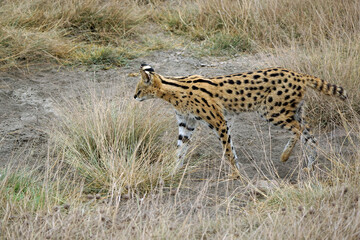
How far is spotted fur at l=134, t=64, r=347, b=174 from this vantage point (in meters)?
5.54

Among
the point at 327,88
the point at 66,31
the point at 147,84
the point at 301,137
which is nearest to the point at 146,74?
the point at 147,84

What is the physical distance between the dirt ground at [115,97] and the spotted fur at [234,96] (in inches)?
9.0

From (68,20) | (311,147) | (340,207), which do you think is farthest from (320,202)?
(68,20)

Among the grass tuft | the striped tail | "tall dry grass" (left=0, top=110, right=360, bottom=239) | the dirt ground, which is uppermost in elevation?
the striped tail

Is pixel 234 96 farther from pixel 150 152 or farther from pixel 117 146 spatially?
pixel 117 146

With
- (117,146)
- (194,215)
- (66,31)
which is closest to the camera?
(194,215)

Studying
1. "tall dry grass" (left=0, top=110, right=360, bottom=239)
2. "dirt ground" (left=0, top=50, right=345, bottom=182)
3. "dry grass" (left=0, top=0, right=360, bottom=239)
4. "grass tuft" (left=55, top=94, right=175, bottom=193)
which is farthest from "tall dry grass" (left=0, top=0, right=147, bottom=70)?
"tall dry grass" (left=0, top=110, right=360, bottom=239)

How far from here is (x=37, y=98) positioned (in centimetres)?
728

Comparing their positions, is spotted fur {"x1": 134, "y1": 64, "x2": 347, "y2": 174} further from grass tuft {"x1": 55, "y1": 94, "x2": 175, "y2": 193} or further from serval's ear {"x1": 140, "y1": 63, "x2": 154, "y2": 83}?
grass tuft {"x1": 55, "y1": 94, "x2": 175, "y2": 193}

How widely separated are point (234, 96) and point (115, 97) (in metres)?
1.57

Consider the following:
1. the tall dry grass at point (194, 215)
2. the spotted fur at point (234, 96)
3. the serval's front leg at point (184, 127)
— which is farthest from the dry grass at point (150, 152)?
the spotted fur at point (234, 96)

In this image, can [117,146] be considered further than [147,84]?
No

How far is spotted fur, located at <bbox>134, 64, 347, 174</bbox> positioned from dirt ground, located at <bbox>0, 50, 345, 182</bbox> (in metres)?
→ 0.23

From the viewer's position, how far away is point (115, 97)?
258 inches
